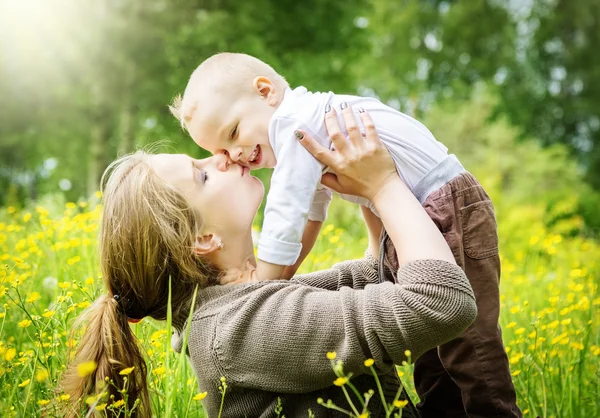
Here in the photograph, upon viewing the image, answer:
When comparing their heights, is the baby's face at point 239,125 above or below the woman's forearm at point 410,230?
above

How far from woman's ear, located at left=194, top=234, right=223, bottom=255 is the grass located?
0.28 m

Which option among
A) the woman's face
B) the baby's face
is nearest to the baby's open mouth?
the baby's face

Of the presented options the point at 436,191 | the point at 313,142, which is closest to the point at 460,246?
the point at 436,191

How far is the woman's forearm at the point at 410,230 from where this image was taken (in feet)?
5.27

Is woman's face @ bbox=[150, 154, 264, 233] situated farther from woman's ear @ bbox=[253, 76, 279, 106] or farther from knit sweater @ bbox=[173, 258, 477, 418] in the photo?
woman's ear @ bbox=[253, 76, 279, 106]

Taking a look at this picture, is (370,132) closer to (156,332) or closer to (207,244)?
(207,244)

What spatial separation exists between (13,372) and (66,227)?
1336 mm

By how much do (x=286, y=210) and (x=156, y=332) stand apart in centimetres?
86

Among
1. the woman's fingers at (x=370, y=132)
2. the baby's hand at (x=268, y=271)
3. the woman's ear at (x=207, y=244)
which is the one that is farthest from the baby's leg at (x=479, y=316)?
the woman's ear at (x=207, y=244)

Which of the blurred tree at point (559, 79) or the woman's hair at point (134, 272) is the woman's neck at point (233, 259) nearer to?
the woman's hair at point (134, 272)

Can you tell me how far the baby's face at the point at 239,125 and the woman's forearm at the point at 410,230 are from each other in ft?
1.92

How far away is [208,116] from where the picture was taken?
85.0 inches

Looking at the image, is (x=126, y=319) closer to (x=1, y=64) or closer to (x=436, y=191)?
(x=436, y=191)

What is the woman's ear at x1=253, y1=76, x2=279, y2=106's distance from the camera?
2197 millimetres
